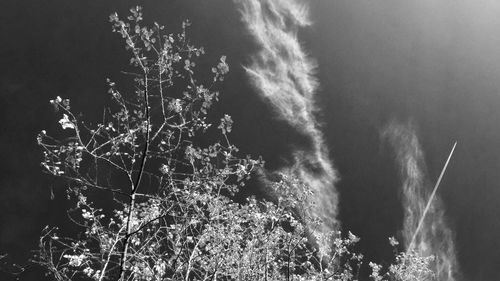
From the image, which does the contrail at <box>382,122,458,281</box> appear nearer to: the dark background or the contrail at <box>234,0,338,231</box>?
the dark background

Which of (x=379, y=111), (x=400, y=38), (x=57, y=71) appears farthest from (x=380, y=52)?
(x=57, y=71)

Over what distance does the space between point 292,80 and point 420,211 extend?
14.2 meters

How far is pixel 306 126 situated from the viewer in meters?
41.8

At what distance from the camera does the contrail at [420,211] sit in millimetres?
42188

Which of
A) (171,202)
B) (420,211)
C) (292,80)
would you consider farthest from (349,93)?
(171,202)

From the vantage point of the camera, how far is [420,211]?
4325 centimetres

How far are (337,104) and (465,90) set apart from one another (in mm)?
14837

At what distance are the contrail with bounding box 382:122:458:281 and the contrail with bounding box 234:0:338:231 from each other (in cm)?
680

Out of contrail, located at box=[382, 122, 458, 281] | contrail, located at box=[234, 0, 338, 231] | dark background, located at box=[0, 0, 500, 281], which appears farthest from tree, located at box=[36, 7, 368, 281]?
contrail, located at box=[382, 122, 458, 281]

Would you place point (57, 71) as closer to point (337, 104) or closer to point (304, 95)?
point (304, 95)

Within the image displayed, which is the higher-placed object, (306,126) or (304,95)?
(304,95)

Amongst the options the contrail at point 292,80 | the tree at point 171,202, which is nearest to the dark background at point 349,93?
the contrail at point 292,80

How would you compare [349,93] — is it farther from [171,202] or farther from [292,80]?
[171,202]

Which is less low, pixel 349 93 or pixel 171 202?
pixel 349 93
